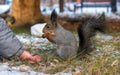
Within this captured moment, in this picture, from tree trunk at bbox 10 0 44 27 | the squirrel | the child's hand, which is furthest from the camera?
tree trunk at bbox 10 0 44 27

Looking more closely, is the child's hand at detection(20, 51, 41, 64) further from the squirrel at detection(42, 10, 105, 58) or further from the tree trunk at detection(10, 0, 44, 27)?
the tree trunk at detection(10, 0, 44, 27)

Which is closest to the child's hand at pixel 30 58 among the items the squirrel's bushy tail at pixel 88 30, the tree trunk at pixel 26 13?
the squirrel's bushy tail at pixel 88 30

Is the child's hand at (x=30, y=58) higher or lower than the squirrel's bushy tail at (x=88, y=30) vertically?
lower

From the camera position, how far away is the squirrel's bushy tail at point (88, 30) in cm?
420

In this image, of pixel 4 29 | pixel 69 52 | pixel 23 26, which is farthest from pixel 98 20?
pixel 23 26

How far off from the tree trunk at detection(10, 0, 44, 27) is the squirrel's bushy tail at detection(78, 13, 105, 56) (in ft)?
20.1

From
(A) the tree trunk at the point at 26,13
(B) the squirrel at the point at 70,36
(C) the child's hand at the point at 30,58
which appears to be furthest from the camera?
(A) the tree trunk at the point at 26,13

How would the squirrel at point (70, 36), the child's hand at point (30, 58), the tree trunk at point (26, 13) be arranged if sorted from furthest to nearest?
1. the tree trunk at point (26, 13)
2. the child's hand at point (30, 58)
3. the squirrel at point (70, 36)

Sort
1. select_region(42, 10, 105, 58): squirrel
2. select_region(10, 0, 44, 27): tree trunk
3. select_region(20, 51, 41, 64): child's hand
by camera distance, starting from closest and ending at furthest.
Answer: select_region(42, 10, 105, 58): squirrel
select_region(20, 51, 41, 64): child's hand
select_region(10, 0, 44, 27): tree trunk

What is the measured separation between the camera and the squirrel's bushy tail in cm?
420

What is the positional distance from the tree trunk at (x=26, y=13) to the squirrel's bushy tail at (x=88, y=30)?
20.1 feet

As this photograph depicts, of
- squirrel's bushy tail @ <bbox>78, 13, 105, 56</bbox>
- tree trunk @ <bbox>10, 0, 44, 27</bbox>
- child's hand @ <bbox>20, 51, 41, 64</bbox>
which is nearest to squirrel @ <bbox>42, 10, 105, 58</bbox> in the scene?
squirrel's bushy tail @ <bbox>78, 13, 105, 56</bbox>

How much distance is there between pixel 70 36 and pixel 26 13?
6.49 meters

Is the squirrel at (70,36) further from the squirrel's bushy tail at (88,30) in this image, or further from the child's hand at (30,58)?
the child's hand at (30,58)
